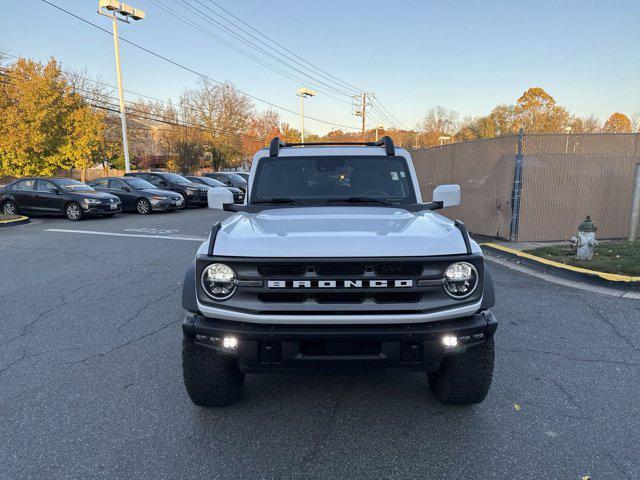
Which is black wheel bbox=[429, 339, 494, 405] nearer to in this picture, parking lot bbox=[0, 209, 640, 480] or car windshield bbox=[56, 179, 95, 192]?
parking lot bbox=[0, 209, 640, 480]

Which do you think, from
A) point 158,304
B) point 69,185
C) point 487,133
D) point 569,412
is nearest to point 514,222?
point 569,412

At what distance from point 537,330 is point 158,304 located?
441 cm

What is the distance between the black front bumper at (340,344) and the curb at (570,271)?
4.78m

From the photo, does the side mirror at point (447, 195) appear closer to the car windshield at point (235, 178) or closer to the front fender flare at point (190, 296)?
the front fender flare at point (190, 296)

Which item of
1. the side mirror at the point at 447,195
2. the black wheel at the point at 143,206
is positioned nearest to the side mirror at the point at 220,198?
the side mirror at the point at 447,195

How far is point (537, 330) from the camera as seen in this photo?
439 cm

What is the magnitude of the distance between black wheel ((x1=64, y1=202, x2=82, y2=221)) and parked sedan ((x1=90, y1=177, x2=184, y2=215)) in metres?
2.42

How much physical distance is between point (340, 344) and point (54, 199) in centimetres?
1596

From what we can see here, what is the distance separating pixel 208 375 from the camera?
2699 mm

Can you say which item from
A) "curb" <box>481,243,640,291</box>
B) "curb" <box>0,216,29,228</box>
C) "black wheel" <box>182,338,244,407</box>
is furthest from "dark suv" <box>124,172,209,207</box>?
"black wheel" <box>182,338,244,407</box>

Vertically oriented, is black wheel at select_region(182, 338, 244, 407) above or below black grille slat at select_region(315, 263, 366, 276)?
below

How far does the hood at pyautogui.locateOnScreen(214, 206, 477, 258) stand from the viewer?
7.91 feet

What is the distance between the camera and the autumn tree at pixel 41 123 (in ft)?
78.4

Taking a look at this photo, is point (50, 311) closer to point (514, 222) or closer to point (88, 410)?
point (88, 410)
